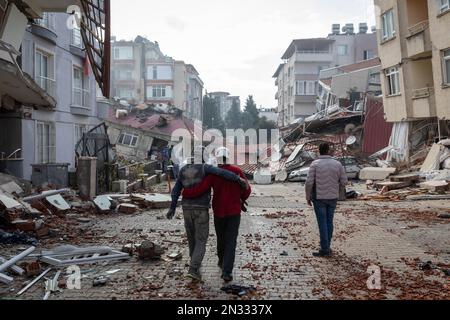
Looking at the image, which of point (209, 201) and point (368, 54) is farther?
point (368, 54)

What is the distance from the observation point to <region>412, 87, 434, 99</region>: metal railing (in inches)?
840

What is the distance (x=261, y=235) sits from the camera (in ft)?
30.2

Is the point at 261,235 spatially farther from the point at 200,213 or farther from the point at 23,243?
the point at 23,243

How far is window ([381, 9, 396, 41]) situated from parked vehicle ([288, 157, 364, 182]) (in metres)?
6.93

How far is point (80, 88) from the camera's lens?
2228 centimetres

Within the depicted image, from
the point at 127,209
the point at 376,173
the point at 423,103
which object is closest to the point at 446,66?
the point at 423,103

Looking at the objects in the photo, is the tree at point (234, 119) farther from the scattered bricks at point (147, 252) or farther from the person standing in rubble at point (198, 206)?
the person standing in rubble at point (198, 206)

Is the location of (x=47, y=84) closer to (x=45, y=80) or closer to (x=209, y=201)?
(x=45, y=80)

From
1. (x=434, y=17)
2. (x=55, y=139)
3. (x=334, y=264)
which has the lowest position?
(x=334, y=264)

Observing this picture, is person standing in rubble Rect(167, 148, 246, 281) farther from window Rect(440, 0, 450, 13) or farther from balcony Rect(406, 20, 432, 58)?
balcony Rect(406, 20, 432, 58)

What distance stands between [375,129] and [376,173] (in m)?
7.23

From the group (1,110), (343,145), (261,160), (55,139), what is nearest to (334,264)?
(1,110)

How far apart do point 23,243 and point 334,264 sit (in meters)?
5.47

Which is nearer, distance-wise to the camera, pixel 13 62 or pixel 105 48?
pixel 13 62
